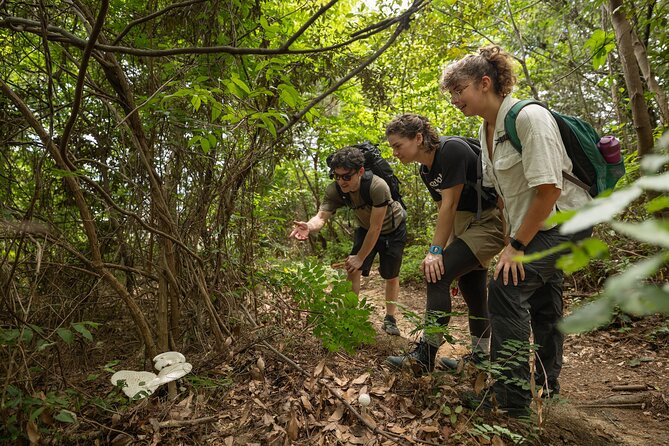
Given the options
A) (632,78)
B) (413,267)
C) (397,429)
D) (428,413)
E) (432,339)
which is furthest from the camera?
(413,267)

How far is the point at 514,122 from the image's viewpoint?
2.37 meters

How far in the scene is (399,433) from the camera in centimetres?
239

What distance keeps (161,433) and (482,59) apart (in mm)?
2947

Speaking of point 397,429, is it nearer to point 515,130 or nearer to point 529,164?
point 529,164

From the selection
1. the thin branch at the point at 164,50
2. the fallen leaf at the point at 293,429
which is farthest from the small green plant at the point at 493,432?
the thin branch at the point at 164,50

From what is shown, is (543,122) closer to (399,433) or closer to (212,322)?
(399,433)

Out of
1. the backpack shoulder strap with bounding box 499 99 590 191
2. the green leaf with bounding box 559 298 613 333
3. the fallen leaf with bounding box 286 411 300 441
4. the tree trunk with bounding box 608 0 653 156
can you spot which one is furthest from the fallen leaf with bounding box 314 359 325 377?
the tree trunk with bounding box 608 0 653 156

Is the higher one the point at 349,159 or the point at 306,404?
the point at 349,159

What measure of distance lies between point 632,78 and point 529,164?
301cm

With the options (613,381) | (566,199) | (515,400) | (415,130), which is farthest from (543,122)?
(613,381)

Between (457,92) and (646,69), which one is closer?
(457,92)

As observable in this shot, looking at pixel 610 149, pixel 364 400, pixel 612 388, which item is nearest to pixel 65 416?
pixel 364 400

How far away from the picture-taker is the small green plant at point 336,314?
3043 millimetres

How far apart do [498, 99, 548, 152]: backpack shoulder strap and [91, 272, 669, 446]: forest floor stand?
1.28 m
